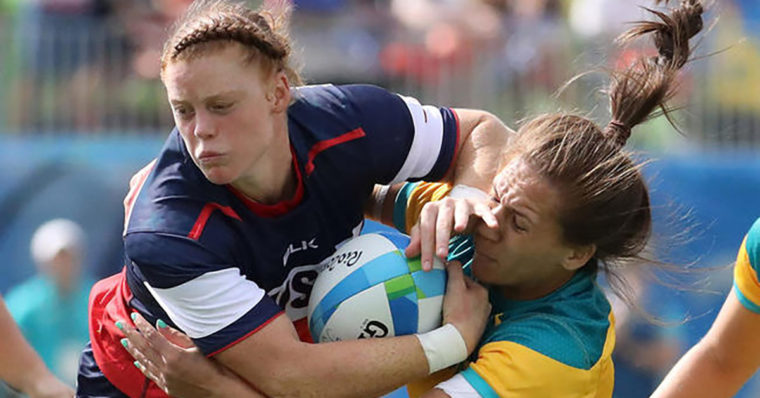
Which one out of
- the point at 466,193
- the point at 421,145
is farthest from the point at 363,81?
the point at 466,193

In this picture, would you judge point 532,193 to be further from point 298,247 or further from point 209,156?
point 209,156

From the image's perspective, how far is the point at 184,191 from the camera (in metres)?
3.40

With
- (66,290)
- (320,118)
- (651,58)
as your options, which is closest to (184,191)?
(320,118)

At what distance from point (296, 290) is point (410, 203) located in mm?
543

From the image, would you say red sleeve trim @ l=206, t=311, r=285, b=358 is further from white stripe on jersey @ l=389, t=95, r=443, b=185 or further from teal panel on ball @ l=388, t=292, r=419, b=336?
white stripe on jersey @ l=389, t=95, r=443, b=185

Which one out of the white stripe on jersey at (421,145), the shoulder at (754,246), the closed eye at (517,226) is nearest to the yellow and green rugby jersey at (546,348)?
the closed eye at (517,226)

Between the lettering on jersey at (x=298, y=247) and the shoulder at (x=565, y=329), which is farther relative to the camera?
the lettering on jersey at (x=298, y=247)

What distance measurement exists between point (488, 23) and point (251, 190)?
18.8 ft

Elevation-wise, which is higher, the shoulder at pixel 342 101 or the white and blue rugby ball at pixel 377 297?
the shoulder at pixel 342 101

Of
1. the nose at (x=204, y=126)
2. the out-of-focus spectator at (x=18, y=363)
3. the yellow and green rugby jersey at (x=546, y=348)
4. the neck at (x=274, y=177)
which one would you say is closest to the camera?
the nose at (x=204, y=126)

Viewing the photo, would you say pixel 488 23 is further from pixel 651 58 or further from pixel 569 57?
pixel 651 58

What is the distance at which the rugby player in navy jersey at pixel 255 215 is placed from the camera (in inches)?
131

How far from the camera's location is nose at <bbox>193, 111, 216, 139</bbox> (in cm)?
328

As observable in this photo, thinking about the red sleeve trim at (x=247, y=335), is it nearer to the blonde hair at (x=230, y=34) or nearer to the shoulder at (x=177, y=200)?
the shoulder at (x=177, y=200)
